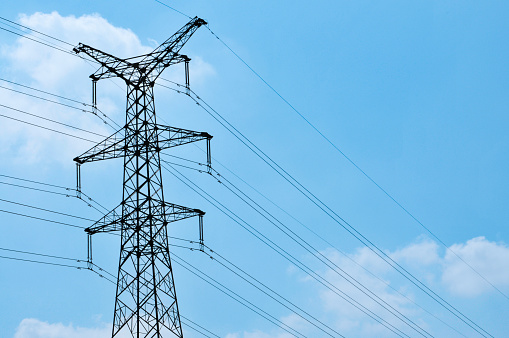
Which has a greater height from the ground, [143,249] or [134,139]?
[134,139]

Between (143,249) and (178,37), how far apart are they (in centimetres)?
1041

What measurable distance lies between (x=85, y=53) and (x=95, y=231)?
8.05 m

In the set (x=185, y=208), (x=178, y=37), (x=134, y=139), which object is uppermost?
(x=178, y=37)

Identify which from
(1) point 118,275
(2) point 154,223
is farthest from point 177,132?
(1) point 118,275

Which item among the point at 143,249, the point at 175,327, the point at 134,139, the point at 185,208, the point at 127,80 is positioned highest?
the point at 127,80

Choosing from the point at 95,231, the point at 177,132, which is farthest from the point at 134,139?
the point at 95,231

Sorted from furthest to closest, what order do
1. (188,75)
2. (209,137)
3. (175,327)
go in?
(188,75)
(209,137)
(175,327)

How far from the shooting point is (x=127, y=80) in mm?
38625

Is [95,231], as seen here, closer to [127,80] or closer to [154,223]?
[154,223]

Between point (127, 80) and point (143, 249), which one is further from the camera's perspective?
point (127, 80)

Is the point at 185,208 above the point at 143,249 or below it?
above

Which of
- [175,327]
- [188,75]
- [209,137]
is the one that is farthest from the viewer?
[188,75]

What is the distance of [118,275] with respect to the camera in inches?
1414

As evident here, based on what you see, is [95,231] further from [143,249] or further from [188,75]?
[188,75]
